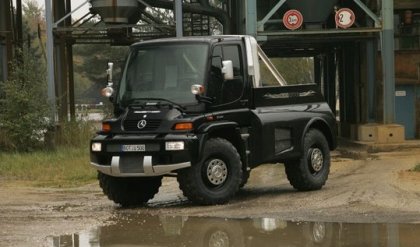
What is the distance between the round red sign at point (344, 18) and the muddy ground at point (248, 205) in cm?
989

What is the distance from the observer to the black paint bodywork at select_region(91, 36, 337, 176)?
1122 cm

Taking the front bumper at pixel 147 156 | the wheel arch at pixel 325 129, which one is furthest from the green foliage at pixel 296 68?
the front bumper at pixel 147 156

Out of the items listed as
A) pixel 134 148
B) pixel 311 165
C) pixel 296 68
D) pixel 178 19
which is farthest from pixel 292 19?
pixel 296 68

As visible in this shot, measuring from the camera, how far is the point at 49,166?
19.4 metres

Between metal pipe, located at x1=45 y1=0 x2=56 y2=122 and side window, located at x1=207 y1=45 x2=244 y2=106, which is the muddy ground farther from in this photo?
metal pipe, located at x1=45 y1=0 x2=56 y2=122

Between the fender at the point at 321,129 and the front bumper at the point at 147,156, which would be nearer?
the front bumper at the point at 147,156

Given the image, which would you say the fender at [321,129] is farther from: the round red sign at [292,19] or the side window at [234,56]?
the round red sign at [292,19]

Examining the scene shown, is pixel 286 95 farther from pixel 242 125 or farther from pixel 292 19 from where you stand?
pixel 292 19

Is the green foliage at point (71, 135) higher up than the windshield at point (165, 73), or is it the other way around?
the windshield at point (165, 73)

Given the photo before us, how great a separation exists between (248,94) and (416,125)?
17.5 meters

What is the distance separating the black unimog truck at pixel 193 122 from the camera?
11.2m

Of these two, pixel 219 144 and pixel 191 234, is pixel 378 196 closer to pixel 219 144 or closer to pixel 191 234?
pixel 219 144

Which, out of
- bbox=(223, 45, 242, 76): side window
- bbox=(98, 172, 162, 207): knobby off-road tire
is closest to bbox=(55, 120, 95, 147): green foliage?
bbox=(98, 172, 162, 207): knobby off-road tire

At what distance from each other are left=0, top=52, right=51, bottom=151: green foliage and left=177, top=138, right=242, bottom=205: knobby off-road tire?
13009 millimetres
